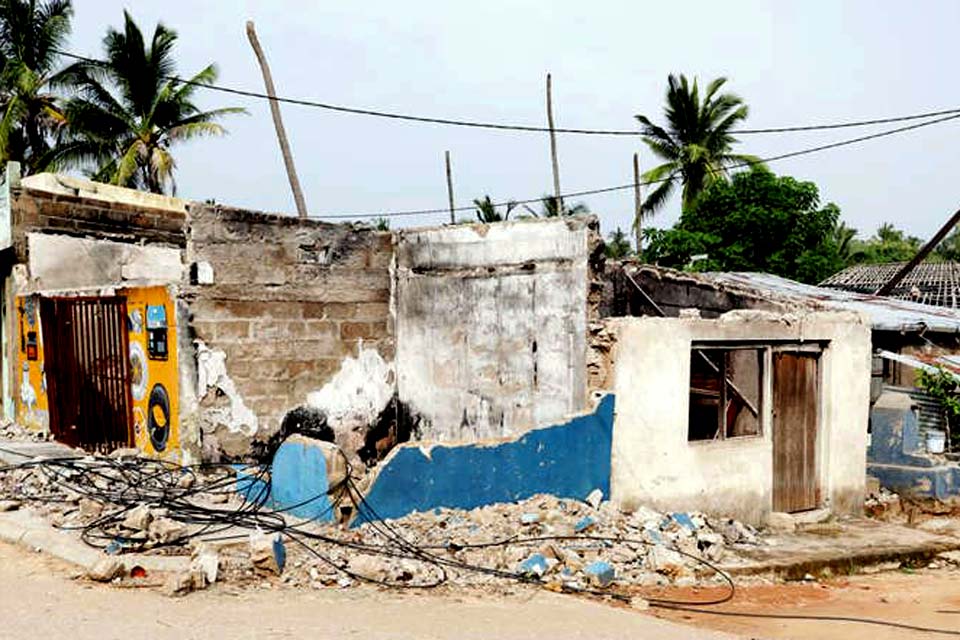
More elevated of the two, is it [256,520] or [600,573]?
[256,520]

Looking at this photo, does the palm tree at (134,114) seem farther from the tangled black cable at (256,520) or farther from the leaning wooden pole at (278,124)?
the tangled black cable at (256,520)

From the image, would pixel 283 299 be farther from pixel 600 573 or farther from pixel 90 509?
pixel 600 573

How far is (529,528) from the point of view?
8133mm

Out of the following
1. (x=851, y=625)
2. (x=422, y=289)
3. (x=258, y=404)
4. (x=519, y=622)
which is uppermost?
(x=422, y=289)

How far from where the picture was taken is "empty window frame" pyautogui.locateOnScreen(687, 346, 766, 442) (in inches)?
392

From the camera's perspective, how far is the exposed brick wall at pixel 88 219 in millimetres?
13016

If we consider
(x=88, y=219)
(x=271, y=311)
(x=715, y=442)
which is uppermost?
(x=88, y=219)

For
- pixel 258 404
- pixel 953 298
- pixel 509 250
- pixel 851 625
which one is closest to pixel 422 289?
pixel 509 250

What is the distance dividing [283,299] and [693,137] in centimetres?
2192

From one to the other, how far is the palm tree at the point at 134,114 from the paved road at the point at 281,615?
18.9 metres

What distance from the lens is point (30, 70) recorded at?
1008 inches

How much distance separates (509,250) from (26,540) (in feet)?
18.2

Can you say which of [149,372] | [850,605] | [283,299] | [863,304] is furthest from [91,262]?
[863,304]

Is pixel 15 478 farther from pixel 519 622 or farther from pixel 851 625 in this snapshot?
pixel 851 625
